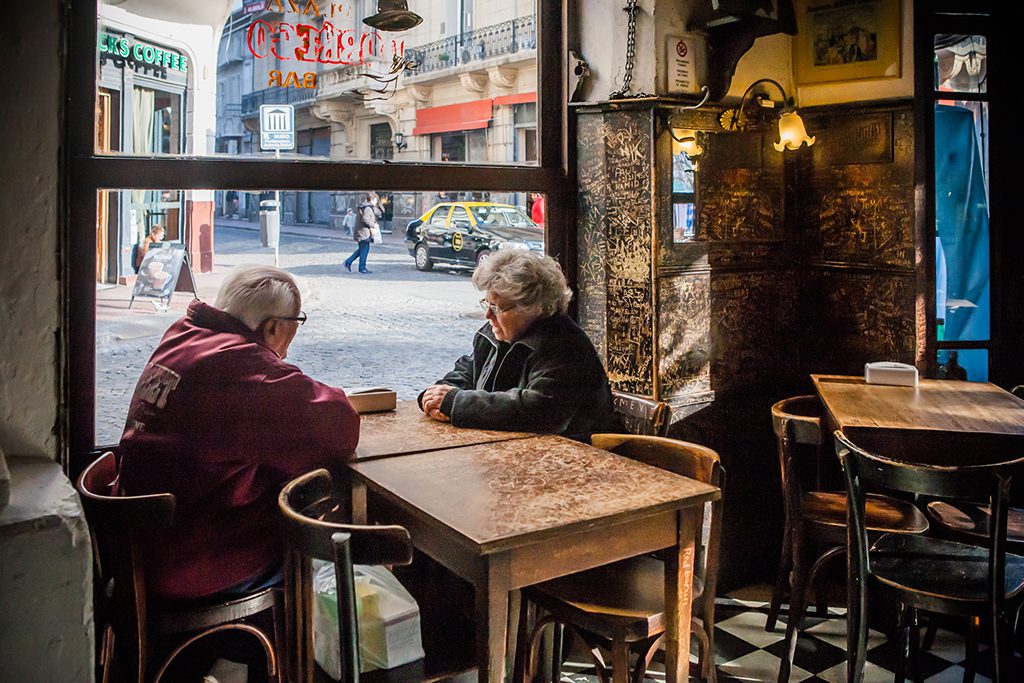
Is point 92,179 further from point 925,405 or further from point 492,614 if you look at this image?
point 925,405

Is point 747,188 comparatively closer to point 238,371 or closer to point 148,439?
point 238,371

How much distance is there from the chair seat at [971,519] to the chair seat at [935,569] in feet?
0.24

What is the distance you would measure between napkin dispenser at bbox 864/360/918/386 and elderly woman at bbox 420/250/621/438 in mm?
1245

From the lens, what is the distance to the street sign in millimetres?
3613

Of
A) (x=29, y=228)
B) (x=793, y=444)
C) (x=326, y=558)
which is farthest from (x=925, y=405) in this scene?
(x=29, y=228)

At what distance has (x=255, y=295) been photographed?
2.92 metres

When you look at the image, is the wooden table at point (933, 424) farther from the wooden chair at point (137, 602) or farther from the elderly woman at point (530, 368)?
the wooden chair at point (137, 602)

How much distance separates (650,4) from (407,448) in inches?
88.6

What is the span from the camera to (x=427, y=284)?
4164 millimetres

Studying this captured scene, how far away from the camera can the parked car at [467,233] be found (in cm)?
402

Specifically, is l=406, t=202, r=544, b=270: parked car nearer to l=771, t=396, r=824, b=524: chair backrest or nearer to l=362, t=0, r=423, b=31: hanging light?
l=362, t=0, r=423, b=31: hanging light

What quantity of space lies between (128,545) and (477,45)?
8.51 feet

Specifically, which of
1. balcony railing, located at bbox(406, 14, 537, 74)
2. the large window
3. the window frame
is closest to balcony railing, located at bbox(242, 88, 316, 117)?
the window frame

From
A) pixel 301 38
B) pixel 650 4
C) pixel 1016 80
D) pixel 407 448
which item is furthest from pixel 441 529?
pixel 1016 80
